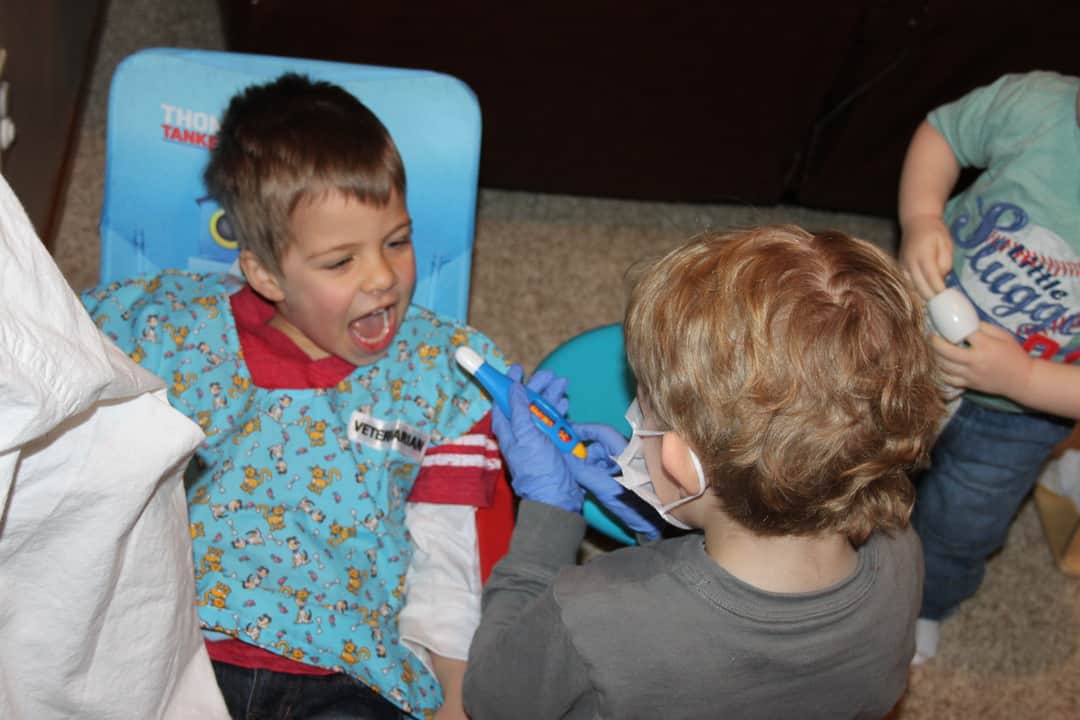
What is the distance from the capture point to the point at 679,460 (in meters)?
0.85

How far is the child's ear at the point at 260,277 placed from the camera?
119 cm

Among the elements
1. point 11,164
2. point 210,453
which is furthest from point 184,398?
point 11,164

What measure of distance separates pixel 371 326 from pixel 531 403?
22 cm

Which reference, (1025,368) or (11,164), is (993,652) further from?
(11,164)

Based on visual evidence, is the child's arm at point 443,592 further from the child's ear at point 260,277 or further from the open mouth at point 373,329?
the child's ear at point 260,277

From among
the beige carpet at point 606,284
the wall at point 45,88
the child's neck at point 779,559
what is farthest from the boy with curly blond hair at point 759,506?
the wall at point 45,88

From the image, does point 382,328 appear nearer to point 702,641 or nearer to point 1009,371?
point 702,641

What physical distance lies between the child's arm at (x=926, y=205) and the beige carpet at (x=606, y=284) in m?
0.53

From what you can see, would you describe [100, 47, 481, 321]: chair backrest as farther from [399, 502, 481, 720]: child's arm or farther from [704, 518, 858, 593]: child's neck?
[704, 518, 858, 593]: child's neck

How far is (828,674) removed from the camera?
2.82 feet

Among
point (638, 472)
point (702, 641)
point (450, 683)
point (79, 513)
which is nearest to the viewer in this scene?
point (79, 513)

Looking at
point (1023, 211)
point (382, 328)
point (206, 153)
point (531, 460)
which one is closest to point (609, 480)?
point (531, 460)

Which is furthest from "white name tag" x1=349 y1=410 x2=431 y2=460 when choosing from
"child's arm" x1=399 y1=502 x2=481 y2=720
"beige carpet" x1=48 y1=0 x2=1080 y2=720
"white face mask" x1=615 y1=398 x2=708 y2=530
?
"beige carpet" x1=48 y1=0 x2=1080 y2=720

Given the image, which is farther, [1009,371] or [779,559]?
[1009,371]
